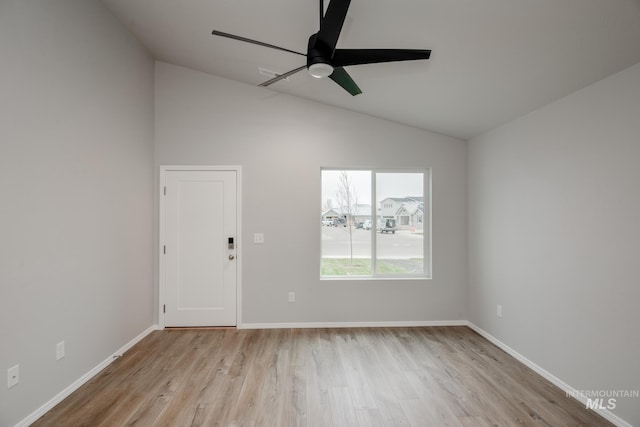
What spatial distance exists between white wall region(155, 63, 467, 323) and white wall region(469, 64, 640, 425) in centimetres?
61

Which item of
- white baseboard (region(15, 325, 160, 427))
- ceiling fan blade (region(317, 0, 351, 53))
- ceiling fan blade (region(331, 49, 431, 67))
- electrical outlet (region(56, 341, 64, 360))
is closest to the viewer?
ceiling fan blade (region(317, 0, 351, 53))

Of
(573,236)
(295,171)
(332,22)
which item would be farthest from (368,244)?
(332,22)

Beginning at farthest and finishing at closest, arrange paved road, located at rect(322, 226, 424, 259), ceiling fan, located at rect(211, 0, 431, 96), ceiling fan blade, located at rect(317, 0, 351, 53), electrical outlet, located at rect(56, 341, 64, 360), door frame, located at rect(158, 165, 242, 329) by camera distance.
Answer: paved road, located at rect(322, 226, 424, 259) → door frame, located at rect(158, 165, 242, 329) → electrical outlet, located at rect(56, 341, 64, 360) → ceiling fan, located at rect(211, 0, 431, 96) → ceiling fan blade, located at rect(317, 0, 351, 53)

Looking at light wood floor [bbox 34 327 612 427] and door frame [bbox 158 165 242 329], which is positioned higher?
door frame [bbox 158 165 242 329]

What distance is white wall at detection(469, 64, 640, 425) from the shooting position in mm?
1972

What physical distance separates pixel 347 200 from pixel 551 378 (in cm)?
270

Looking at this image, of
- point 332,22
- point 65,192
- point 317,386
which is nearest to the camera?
point 332,22

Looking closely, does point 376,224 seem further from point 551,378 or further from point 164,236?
point 164,236

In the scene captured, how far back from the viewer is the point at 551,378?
254cm

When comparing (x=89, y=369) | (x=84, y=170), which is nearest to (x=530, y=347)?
(x=89, y=369)

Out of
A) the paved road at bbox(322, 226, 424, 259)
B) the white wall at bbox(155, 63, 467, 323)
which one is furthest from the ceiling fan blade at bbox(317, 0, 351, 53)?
the paved road at bbox(322, 226, 424, 259)

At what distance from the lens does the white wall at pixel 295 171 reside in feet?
12.2

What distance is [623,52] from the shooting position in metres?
1.81

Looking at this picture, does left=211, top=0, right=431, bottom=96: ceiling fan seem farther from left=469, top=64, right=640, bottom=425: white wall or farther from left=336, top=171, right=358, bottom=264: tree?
left=336, top=171, right=358, bottom=264: tree
